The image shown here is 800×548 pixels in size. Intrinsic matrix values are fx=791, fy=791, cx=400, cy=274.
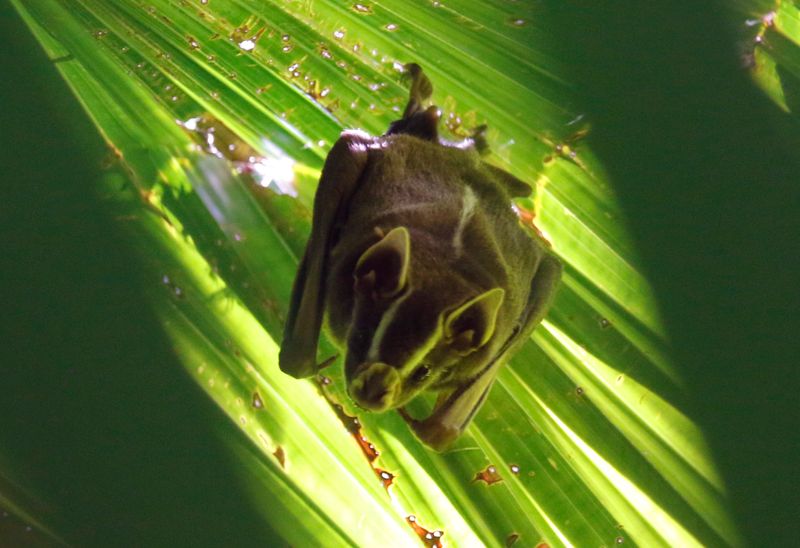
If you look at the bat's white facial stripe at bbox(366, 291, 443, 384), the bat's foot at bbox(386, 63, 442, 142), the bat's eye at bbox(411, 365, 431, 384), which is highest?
the bat's foot at bbox(386, 63, 442, 142)

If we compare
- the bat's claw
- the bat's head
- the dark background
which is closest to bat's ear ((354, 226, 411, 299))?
the bat's head

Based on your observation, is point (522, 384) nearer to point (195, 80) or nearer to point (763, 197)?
point (763, 197)

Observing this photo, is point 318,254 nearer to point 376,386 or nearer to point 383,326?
point 383,326

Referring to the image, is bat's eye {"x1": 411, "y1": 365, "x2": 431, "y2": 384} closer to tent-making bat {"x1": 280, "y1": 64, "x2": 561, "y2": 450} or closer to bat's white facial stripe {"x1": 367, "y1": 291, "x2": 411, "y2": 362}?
tent-making bat {"x1": 280, "y1": 64, "x2": 561, "y2": 450}

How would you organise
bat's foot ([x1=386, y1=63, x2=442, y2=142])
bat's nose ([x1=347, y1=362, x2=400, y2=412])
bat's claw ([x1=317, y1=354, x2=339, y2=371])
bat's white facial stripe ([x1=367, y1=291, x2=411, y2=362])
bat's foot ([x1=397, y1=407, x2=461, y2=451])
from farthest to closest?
bat's foot ([x1=386, y1=63, x2=442, y2=142])
bat's claw ([x1=317, y1=354, x2=339, y2=371])
bat's foot ([x1=397, y1=407, x2=461, y2=451])
bat's white facial stripe ([x1=367, y1=291, x2=411, y2=362])
bat's nose ([x1=347, y1=362, x2=400, y2=412])

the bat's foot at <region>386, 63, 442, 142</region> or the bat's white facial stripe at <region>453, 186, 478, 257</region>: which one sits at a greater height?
the bat's foot at <region>386, 63, 442, 142</region>

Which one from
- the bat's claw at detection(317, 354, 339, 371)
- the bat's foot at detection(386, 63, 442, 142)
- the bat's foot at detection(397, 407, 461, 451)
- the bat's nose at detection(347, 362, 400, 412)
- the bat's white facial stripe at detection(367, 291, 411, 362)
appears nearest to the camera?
the bat's nose at detection(347, 362, 400, 412)

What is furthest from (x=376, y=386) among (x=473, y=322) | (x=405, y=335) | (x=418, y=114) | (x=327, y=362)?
(x=418, y=114)

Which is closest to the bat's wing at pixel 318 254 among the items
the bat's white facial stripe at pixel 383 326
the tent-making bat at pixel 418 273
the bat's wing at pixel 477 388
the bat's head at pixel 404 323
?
the tent-making bat at pixel 418 273
